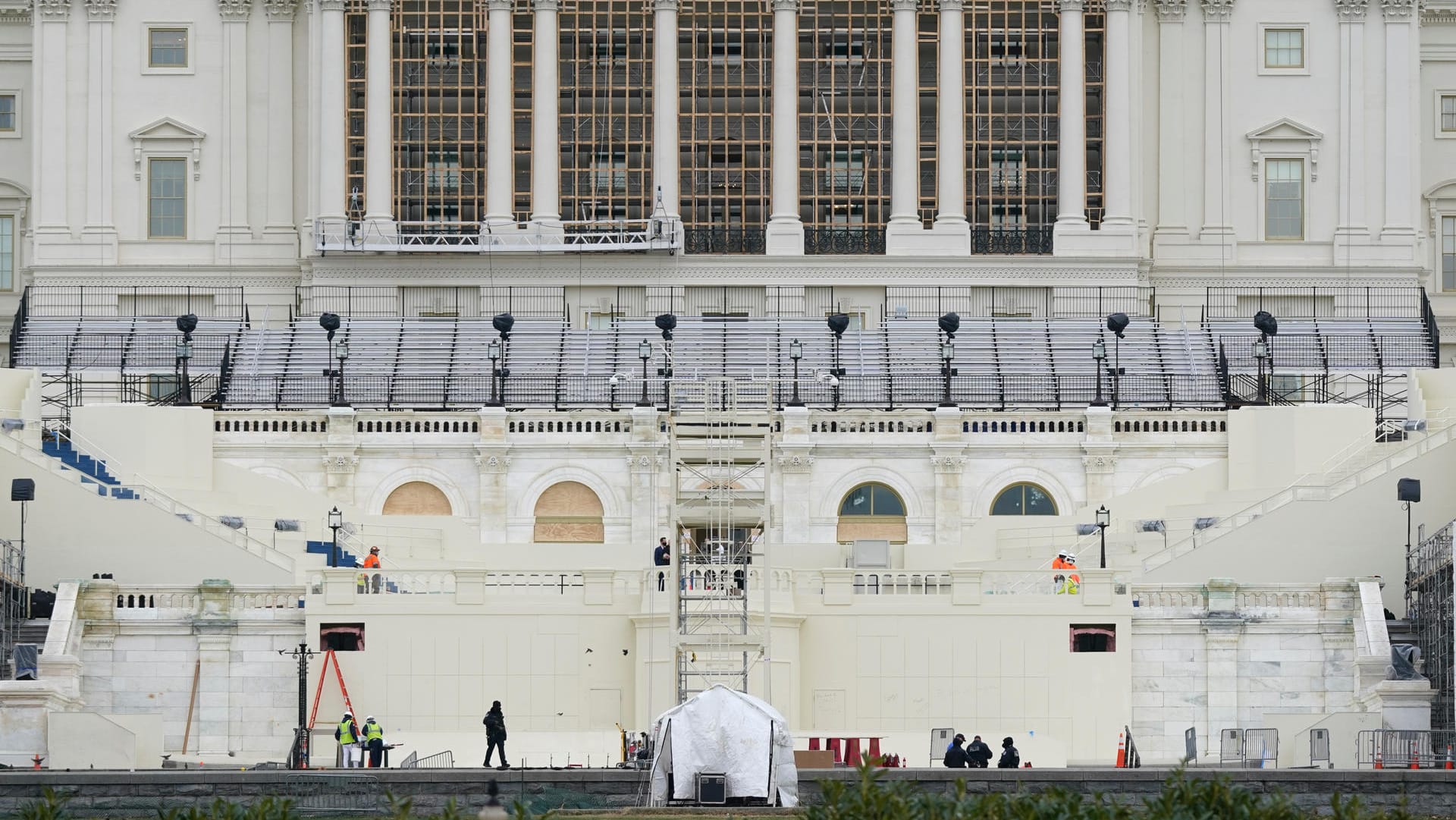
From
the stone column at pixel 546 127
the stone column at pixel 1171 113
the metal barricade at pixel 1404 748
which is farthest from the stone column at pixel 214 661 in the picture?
the stone column at pixel 1171 113

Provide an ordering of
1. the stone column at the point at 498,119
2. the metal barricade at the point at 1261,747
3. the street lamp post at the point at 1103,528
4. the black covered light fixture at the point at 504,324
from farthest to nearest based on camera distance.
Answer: the stone column at the point at 498,119 < the black covered light fixture at the point at 504,324 < the street lamp post at the point at 1103,528 < the metal barricade at the point at 1261,747

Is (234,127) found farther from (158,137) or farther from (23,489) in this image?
(23,489)

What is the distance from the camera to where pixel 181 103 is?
4486 inches

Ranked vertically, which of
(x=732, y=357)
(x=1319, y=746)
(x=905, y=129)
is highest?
(x=905, y=129)

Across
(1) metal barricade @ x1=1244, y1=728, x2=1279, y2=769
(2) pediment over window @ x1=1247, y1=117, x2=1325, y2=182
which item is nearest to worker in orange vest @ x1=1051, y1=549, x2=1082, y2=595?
(1) metal barricade @ x1=1244, y1=728, x2=1279, y2=769

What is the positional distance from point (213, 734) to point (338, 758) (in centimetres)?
547

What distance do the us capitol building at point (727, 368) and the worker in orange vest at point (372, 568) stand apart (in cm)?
24

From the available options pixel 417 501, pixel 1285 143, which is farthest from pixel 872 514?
pixel 1285 143

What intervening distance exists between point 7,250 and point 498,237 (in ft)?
52.5

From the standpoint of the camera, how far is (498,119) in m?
112

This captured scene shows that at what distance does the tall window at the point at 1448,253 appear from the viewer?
11594 cm

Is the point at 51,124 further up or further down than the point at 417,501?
further up

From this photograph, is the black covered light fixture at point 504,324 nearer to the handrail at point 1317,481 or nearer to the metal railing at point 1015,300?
the metal railing at point 1015,300

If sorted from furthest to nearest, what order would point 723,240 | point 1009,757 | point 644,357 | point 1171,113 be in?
point 1171,113
point 723,240
point 644,357
point 1009,757
